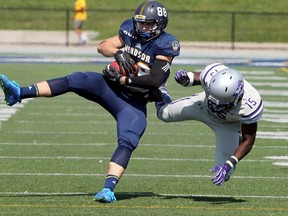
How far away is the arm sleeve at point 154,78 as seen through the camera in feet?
24.9

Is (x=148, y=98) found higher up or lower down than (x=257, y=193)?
higher up

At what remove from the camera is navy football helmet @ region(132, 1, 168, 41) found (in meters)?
7.67

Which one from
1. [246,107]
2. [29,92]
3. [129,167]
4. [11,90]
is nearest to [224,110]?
[246,107]

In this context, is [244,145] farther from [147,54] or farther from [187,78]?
[147,54]

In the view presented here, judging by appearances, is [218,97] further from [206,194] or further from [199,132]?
[199,132]

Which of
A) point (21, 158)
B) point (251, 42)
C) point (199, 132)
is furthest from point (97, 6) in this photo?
point (21, 158)

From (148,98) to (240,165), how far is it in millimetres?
2394

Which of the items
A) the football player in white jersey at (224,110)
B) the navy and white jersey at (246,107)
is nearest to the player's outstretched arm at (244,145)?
the football player in white jersey at (224,110)

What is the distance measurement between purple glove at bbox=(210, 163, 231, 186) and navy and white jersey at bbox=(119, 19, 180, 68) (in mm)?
1041

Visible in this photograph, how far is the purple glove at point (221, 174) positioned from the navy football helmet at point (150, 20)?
127 cm

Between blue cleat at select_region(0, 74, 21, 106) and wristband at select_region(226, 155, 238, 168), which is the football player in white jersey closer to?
wristband at select_region(226, 155, 238, 168)

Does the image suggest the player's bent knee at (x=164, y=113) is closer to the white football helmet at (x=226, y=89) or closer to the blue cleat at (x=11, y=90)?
the white football helmet at (x=226, y=89)

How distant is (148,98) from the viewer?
7.84m

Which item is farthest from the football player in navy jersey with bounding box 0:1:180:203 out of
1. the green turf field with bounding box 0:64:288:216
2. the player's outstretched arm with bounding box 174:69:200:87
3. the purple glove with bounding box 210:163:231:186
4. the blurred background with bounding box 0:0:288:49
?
the blurred background with bounding box 0:0:288:49
